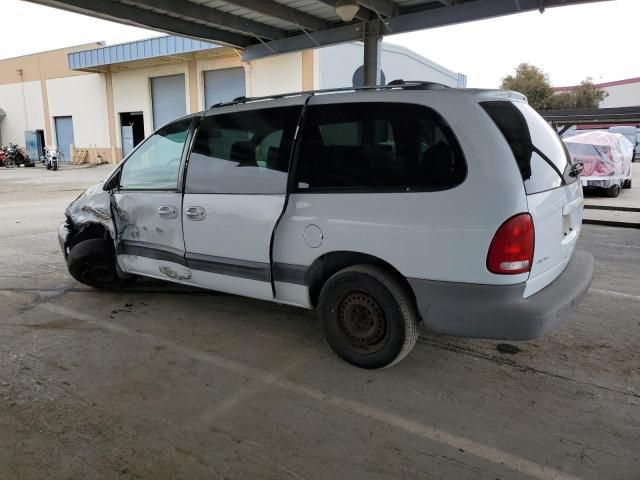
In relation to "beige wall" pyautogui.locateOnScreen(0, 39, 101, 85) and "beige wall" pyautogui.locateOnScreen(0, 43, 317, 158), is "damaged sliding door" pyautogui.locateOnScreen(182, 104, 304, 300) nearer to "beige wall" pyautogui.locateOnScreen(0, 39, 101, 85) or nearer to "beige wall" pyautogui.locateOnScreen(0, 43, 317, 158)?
"beige wall" pyautogui.locateOnScreen(0, 43, 317, 158)

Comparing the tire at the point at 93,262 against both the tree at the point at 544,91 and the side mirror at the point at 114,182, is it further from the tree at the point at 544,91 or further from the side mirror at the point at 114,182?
the tree at the point at 544,91

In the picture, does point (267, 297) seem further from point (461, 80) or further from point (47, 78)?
point (47, 78)

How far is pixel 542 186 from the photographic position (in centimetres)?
310

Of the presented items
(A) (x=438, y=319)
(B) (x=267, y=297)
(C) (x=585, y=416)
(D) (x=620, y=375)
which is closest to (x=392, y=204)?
(A) (x=438, y=319)

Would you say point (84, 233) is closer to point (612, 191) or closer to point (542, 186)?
point (542, 186)

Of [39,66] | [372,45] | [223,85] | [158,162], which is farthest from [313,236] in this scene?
[39,66]

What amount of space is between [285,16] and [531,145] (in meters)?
7.49

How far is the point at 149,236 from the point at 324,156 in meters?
2.03

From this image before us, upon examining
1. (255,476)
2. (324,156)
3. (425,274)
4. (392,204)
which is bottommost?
(255,476)

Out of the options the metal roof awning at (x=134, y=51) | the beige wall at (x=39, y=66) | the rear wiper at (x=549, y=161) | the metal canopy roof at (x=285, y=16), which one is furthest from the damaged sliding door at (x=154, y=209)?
the beige wall at (x=39, y=66)

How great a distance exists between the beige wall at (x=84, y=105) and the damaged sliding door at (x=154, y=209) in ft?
94.1

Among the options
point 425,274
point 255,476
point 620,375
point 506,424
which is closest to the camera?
point 255,476

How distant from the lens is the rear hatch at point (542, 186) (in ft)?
9.91

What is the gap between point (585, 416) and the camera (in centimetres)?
296
